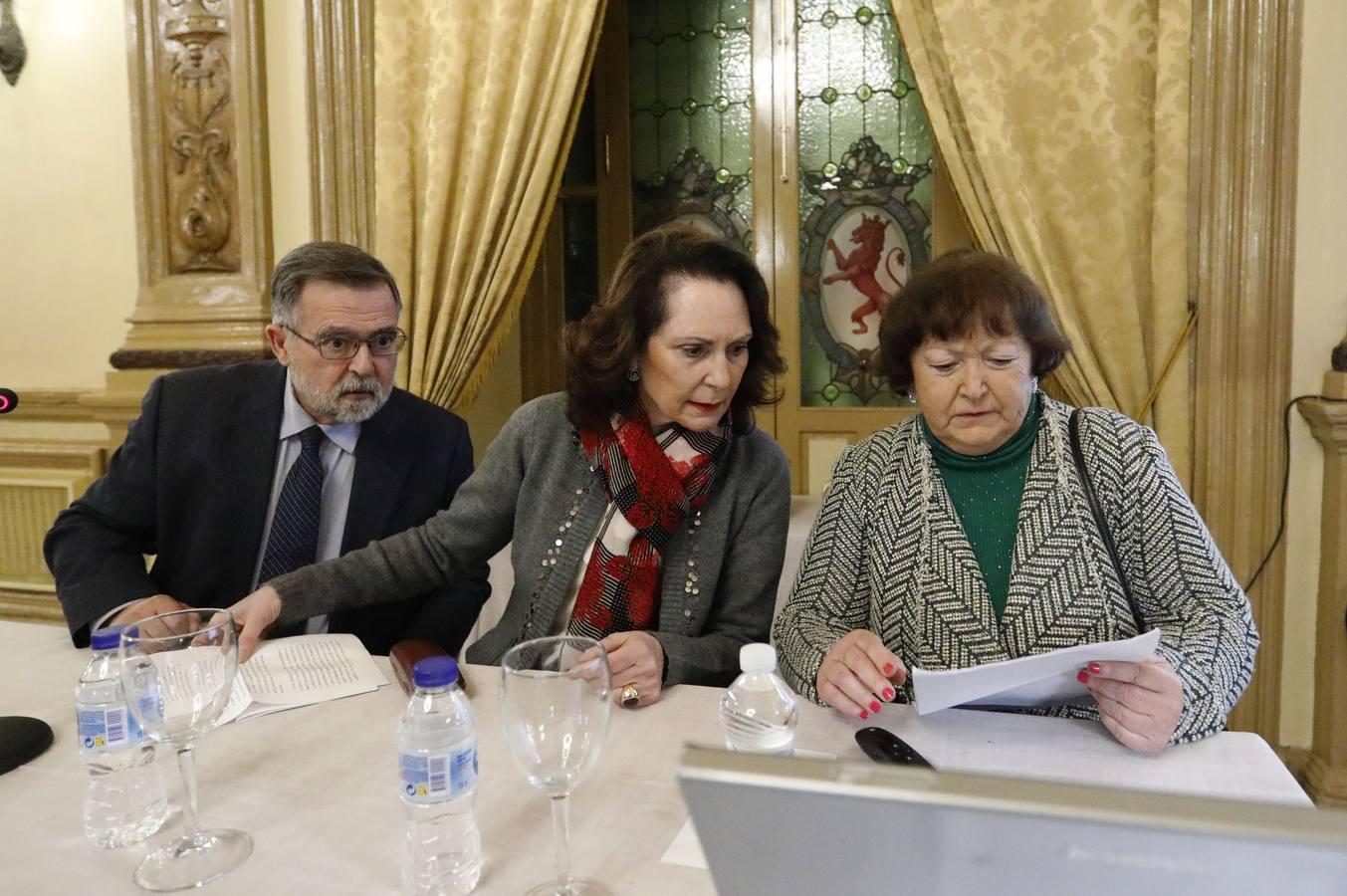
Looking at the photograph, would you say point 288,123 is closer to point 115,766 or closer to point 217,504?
point 217,504

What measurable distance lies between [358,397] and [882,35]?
2.26 metres

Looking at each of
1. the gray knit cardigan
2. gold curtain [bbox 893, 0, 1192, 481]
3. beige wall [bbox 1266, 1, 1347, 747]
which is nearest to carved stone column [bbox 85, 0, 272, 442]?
the gray knit cardigan

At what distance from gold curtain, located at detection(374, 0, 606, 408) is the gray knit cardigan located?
4.27 feet

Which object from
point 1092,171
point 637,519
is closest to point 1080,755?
point 637,519

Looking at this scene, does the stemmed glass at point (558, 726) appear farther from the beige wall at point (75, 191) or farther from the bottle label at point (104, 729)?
the beige wall at point (75, 191)

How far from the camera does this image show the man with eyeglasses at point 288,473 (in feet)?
5.87

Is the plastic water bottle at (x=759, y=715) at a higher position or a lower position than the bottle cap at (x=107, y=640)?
lower

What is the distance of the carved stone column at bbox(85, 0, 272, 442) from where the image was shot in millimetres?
3033

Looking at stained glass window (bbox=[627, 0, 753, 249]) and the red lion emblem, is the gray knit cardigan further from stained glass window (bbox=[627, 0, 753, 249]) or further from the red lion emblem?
stained glass window (bbox=[627, 0, 753, 249])

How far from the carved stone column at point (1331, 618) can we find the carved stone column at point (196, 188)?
9.77ft

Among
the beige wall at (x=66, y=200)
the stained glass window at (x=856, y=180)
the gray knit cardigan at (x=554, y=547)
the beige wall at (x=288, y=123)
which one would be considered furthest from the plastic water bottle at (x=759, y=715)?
the beige wall at (x=66, y=200)

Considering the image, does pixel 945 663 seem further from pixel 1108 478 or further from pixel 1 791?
pixel 1 791

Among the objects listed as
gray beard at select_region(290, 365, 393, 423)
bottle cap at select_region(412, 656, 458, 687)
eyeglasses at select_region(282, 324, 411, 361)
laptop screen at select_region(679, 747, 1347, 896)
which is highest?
eyeglasses at select_region(282, 324, 411, 361)

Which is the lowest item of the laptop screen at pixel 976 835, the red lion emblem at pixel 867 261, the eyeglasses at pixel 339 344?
the laptop screen at pixel 976 835
